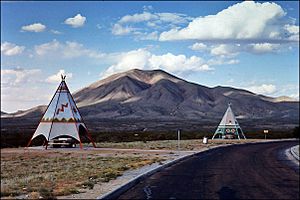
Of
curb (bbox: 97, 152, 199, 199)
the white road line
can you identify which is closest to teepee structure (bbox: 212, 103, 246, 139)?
curb (bbox: 97, 152, 199, 199)

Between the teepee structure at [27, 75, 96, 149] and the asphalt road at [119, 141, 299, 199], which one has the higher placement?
the teepee structure at [27, 75, 96, 149]

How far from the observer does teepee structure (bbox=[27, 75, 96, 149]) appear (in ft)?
137

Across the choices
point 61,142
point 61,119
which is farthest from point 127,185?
point 61,142

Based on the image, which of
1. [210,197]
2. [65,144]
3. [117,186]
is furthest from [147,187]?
[65,144]

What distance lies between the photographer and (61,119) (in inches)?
1650

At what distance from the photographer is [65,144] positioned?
41.9m

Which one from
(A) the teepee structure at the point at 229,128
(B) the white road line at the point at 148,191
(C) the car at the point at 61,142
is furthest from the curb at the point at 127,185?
(A) the teepee structure at the point at 229,128

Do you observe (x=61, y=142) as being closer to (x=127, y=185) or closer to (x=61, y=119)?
(x=61, y=119)

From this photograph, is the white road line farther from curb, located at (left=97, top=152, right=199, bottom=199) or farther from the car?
the car

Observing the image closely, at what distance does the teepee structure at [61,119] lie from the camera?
1647 inches

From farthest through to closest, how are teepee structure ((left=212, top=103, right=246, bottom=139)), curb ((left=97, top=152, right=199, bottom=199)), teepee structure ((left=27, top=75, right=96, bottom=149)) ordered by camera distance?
teepee structure ((left=212, top=103, right=246, bottom=139))
teepee structure ((left=27, top=75, right=96, bottom=149))
curb ((left=97, top=152, right=199, bottom=199))

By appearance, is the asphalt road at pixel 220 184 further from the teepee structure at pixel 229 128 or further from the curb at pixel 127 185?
the teepee structure at pixel 229 128

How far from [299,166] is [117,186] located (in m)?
11.7

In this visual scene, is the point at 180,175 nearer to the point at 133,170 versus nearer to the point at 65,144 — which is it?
the point at 133,170
